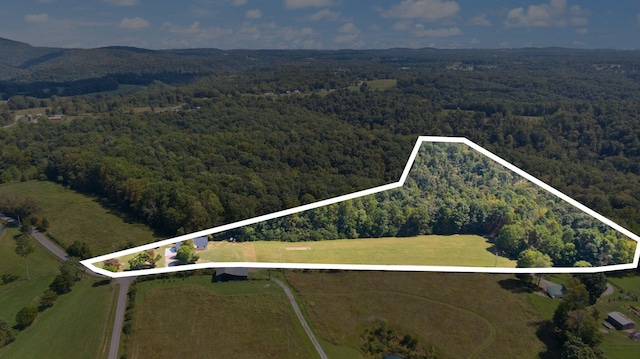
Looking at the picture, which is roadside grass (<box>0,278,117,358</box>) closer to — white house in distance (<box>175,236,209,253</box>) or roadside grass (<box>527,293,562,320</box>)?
white house in distance (<box>175,236,209,253</box>)

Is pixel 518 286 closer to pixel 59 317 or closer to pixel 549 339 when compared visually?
pixel 549 339

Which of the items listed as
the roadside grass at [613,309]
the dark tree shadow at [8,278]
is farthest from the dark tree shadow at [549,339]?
the dark tree shadow at [8,278]

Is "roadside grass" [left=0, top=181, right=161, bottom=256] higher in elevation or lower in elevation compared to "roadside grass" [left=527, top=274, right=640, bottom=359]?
lower

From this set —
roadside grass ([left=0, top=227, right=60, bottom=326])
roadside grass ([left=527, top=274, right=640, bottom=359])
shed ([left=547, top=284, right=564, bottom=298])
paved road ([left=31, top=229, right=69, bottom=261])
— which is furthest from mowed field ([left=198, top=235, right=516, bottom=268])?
paved road ([left=31, top=229, right=69, bottom=261])

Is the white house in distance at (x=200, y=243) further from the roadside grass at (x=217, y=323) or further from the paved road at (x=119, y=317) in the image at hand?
the paved road at (x=119, y=317)

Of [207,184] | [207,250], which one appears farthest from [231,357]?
[207,184]
